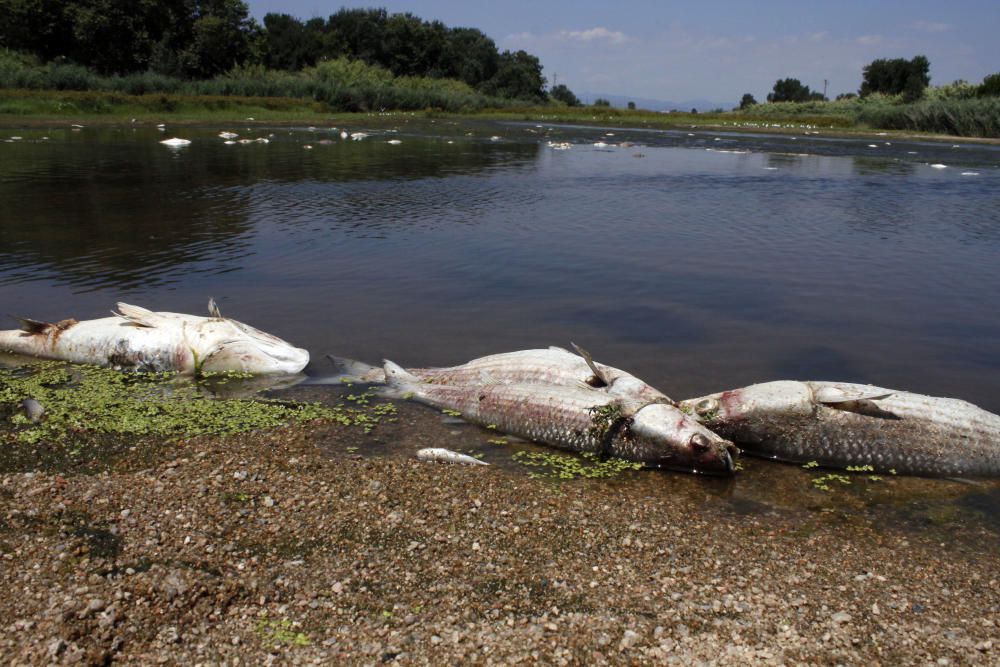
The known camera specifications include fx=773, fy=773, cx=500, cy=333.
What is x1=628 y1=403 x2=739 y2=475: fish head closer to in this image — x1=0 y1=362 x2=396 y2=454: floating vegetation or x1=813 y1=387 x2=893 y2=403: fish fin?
x1=813 y1=387 x2=893 y2=403: fish fin

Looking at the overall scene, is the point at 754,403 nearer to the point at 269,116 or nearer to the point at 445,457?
the point at 445,457

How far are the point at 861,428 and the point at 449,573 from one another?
408cm

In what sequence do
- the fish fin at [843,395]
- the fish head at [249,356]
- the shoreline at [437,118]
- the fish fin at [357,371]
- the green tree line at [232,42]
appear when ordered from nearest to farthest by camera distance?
the fish fin at [843,395] → the fish fin at [357,371] → the fish head at [249,356] → the shoreline at [437,118] → the green tree line at [232,42]

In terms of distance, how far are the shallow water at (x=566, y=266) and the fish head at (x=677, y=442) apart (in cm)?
31

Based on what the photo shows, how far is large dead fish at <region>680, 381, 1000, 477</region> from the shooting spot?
21.9 ft

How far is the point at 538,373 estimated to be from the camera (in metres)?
7.82

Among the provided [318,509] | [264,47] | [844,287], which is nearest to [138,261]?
[318,509]

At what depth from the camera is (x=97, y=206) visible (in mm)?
17984

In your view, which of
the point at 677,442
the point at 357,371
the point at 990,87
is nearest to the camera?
the point at 677,442

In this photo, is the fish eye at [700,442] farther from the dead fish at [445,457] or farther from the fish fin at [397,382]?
the fish fin at [397,382]

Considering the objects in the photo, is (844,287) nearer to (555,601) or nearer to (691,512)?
(691,512)

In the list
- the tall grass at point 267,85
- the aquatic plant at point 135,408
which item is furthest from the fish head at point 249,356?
the tall grass at point 267,85

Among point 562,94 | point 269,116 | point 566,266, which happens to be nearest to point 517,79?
point 562,94

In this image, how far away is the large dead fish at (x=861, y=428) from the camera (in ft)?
21.9
